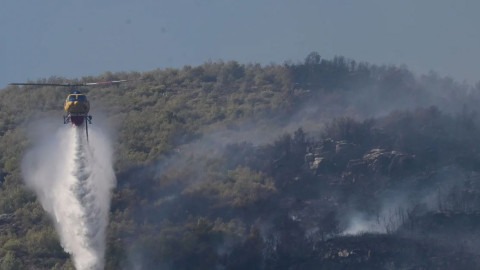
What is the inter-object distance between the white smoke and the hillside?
234 cm

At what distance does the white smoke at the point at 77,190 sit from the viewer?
5384 inches

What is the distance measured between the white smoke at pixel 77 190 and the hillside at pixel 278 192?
2341 mm

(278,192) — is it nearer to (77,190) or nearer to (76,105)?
(77,190)

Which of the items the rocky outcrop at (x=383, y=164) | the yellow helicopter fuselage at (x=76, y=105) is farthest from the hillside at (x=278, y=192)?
the yellow helicopter fuselage at (x=76, y=105)

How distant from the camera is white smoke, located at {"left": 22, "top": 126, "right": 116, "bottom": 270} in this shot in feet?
449

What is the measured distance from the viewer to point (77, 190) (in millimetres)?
141000

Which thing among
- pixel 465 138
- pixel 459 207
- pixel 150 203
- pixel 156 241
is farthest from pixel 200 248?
pixel 465 138

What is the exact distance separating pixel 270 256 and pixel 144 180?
2989 cm

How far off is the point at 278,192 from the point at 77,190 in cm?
3092

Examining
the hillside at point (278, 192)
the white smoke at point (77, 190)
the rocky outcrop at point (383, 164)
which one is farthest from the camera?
the rocky outcrop at point (383, 164)

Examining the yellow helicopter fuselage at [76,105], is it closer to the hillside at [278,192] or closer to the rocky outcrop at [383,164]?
the hillside at [278,192]

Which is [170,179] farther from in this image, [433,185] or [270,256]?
[433,185]

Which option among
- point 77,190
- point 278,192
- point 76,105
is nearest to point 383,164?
point 278,192

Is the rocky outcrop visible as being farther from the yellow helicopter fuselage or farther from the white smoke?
the yellow helicopter fuselage
